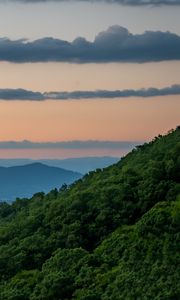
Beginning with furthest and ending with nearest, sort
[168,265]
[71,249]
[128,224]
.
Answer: [128,224]
[71,249]
[168,265]

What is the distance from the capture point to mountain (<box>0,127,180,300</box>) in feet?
144

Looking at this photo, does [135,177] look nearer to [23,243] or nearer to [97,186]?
[97,186]

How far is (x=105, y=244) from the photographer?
163 ft

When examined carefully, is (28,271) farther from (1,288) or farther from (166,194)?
(166,194)

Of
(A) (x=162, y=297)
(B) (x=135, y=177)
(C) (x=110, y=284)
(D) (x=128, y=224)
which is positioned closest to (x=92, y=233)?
(D) (x=128, y=224)

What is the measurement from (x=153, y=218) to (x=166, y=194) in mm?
8075

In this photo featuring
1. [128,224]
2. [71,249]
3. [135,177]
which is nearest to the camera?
[71,249]

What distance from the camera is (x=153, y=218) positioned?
155ft

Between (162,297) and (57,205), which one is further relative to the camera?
(57,205)

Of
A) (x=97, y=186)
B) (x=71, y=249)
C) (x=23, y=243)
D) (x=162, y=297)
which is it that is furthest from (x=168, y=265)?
(x=97, y=186)

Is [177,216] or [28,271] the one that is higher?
[177,216]

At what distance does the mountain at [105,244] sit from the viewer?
144 ft

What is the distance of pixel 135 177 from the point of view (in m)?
59.6

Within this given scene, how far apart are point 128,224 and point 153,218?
719 centimetres
